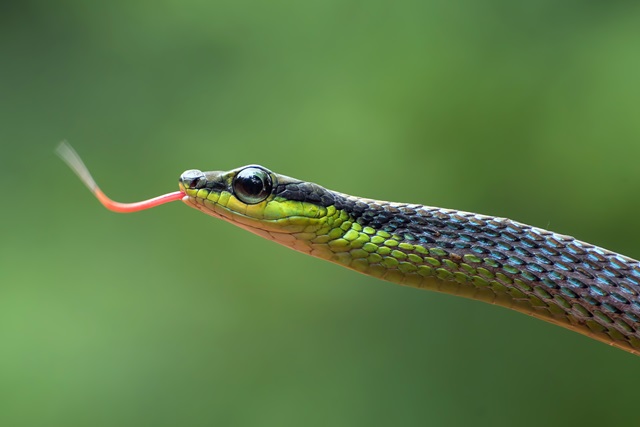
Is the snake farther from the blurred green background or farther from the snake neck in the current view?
the blurred green background

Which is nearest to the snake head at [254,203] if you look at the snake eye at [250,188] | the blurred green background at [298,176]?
the snake eye at [250,188]

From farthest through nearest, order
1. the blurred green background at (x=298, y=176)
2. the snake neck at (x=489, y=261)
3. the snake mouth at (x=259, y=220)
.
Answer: the blurred green background at (x=298, y=176) → the snake mouth at (x=259, y=220) → the snake neck at (x=489, y=261)

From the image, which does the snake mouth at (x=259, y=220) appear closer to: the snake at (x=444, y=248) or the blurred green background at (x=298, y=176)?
the snake at (x=444, y=248)

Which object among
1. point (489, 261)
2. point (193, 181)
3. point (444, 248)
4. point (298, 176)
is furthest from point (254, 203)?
point (298, 176)

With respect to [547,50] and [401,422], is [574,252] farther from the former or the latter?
[547,50]

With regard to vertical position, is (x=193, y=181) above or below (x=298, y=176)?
below

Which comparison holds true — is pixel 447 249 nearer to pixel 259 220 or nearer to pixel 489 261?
pixel 489 261
